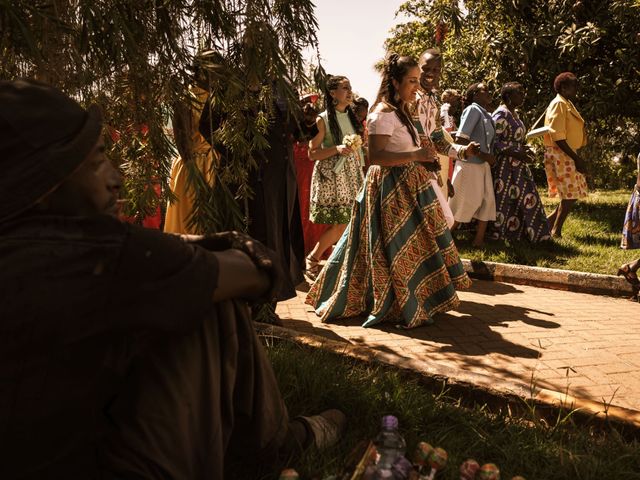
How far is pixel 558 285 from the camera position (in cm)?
676

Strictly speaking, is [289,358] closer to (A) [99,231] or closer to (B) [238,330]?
(B) [238,330]

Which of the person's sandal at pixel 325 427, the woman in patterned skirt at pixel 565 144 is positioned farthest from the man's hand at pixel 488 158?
the person's sandal at pixel 325 427

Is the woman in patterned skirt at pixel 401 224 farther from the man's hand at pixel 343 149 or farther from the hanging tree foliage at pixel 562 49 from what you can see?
the hanging tree foliage at pixel 562 49

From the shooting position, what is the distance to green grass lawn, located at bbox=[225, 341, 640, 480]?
2.61 meters

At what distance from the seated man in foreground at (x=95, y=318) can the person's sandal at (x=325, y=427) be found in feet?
2.41

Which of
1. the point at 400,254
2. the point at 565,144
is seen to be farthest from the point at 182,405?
the point at 565,144

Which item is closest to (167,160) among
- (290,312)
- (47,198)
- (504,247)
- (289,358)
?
(289,358)

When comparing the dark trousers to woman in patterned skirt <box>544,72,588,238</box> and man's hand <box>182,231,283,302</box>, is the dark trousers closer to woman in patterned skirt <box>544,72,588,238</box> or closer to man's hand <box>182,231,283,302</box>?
man's hand <box>182,231,283,302</box>

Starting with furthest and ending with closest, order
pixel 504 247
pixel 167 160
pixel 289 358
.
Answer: pixel 504 247 → pixel 289 358 → pixel 167 160

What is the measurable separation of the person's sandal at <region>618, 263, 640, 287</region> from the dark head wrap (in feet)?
18.8

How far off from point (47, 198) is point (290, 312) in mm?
4248

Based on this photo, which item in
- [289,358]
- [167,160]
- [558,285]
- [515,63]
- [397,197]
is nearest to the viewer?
[167,160]

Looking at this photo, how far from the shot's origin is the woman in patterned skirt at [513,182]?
8562 millimetres

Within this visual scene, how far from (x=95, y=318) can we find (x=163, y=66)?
170 centimetres
